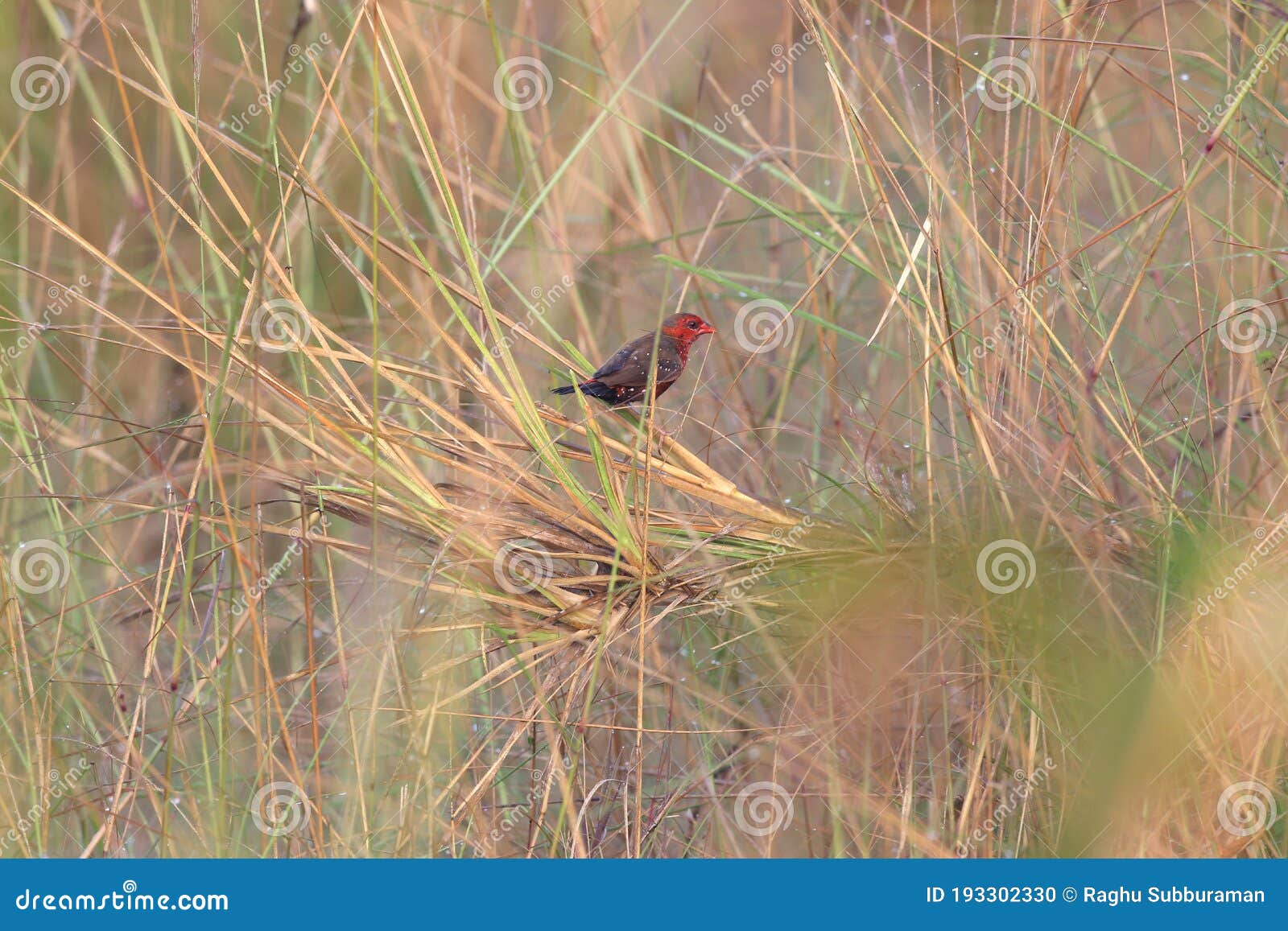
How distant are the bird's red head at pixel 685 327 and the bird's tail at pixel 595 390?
51 centimetres

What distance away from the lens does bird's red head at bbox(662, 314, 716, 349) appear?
12.0 ft

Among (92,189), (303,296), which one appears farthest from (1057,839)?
(92,189)

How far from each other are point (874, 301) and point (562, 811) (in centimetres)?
208

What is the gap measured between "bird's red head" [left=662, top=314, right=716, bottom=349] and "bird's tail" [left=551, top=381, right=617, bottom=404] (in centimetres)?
51

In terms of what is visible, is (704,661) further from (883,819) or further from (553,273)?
(553,273)

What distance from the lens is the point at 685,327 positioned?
3.71 metres

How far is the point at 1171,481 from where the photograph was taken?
8.29ft

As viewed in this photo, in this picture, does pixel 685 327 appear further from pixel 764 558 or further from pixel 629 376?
pixel 764 558

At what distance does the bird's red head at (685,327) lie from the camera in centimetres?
366

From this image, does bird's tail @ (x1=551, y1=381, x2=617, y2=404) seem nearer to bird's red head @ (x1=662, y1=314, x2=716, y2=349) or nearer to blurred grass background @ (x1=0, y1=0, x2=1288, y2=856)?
blurred grass background @ (x1=0, y1=0, x2=1288, y2=856)

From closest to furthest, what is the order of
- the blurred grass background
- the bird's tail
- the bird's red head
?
the blurred grass background < the bird's tail < the bird's red head

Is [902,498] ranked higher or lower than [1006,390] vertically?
lower

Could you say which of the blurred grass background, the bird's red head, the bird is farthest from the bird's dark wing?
the bird's red head

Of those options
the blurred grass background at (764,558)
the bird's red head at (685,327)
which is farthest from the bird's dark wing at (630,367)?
the bird's red head at (685,327)
